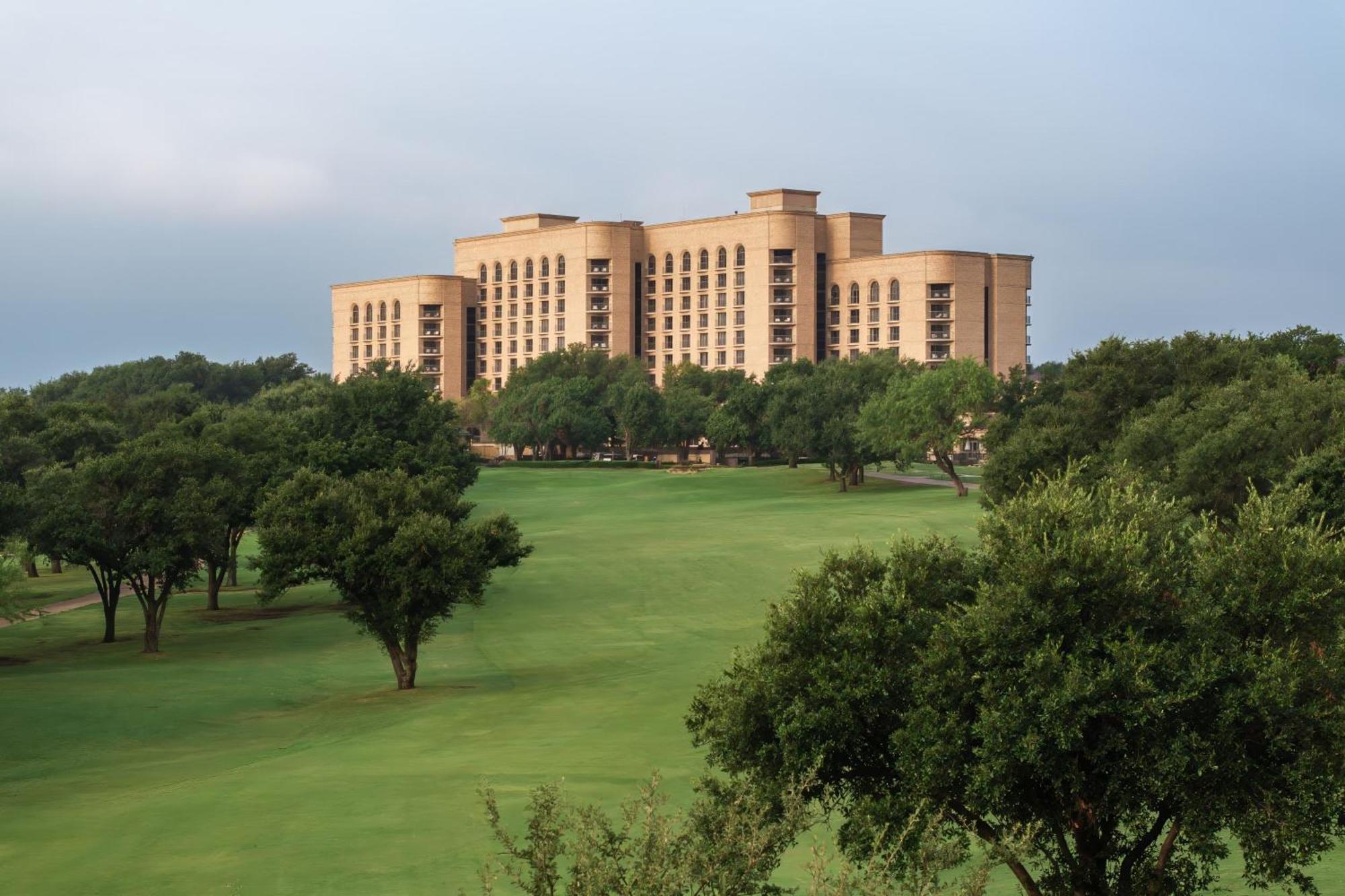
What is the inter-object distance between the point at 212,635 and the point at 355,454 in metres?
13.9

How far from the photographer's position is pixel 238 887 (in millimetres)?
23891

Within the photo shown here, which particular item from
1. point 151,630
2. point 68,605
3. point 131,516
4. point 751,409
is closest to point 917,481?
point 751,409

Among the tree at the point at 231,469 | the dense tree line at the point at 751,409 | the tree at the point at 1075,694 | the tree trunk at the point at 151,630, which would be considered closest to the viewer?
the tree at the point at 1075,694

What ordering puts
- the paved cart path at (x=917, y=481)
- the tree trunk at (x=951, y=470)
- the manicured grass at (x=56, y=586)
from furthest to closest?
the paved cart path at (x=917, y=481), the tree trunk at (x=951, y=470), the manicured grass at (x=56, y=586)

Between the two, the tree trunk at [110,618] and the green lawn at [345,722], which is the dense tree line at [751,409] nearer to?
the green lawn at [345,722]

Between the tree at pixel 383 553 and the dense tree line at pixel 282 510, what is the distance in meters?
0.06

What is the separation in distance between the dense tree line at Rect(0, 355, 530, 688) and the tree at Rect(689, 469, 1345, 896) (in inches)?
985

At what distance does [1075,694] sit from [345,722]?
27791 millimetres

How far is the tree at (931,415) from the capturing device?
104 metres

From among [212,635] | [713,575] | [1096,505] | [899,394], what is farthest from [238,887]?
[899,394]

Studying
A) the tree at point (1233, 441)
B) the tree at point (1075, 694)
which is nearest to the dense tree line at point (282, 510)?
the tree at point (1233, 441)

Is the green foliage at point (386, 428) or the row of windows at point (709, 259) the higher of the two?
the row of windows at point (709, 259)

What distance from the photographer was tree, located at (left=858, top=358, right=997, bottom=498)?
342 ft

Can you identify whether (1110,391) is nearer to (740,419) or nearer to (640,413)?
(740,419)
